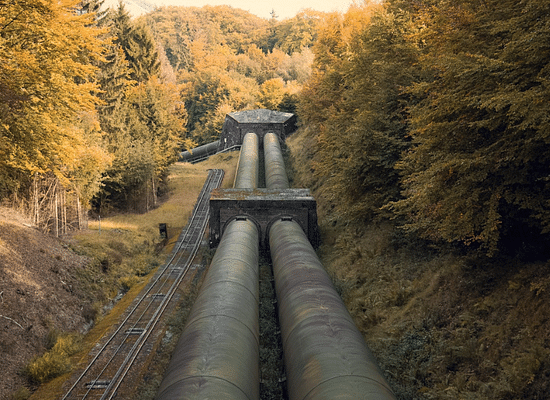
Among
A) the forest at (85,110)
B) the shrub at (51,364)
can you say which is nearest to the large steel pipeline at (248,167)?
the forest at (85,110)

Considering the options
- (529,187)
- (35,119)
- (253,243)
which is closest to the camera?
(529,187)

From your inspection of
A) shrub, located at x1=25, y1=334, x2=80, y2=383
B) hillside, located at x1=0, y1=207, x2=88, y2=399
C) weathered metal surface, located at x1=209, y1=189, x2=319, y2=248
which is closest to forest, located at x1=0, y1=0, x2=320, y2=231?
hillside, located at x1=0, y1=207, x2=88, y2=399

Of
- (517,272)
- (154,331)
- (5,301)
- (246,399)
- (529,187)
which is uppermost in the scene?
(529,187)

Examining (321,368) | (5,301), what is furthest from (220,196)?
(321,368)

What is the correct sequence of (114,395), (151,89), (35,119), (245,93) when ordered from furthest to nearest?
(245,93), (151,89), (35,119), (114,395)

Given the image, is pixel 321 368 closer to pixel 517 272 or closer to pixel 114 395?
pixel 517 272

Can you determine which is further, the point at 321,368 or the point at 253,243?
the point at 253,243

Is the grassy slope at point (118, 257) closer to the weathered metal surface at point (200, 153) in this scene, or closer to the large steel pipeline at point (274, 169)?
the large steel pipeline at point (274, 169)
